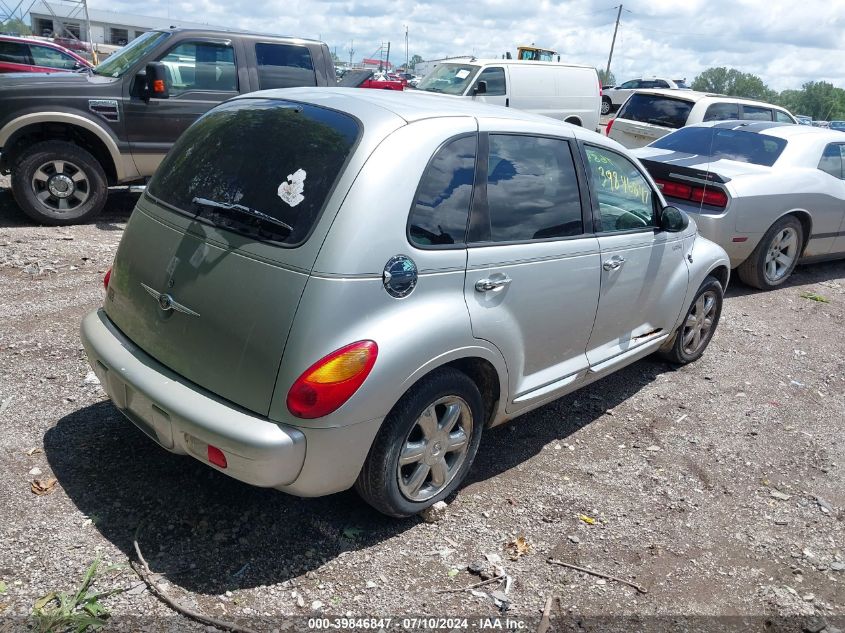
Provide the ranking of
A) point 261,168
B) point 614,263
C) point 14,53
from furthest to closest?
point 14,53 → point 614,263 → point 261,168

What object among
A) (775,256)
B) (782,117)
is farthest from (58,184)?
(782,117)

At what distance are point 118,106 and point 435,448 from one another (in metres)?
5.96

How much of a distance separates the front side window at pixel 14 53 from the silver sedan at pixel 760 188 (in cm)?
1387

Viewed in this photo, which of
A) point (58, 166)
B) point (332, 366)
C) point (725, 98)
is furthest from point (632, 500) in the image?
point (725, 98)

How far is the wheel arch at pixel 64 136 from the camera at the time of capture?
6992 mm

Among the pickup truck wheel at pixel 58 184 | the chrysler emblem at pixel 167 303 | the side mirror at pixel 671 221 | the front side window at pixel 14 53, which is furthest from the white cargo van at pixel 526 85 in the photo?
the chrysler emblem at pixel 167 303

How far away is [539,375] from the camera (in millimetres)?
3738

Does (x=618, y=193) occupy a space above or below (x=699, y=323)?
above

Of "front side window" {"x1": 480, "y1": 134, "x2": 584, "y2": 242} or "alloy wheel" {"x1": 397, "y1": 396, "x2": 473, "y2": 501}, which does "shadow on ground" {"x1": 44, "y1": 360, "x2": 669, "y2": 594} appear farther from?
"front side window" {"x1": 480, "y1": 134, "x2": 584, "y2": 242}

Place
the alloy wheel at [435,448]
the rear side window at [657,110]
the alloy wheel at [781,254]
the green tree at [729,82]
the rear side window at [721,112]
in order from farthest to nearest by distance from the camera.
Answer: the green tree at [729,82], the rear side window at [657,110], the rear side window at [721,112], the alloy wheel at [781,254], the alloy wheel at [435,448]

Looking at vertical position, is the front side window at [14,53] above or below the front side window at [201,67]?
below

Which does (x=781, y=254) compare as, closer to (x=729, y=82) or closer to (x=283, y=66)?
(x=283, y=66)

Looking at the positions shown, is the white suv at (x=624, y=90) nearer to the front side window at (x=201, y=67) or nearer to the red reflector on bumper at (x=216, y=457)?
the front side window at (x=201, y=67)

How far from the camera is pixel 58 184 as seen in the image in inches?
285
